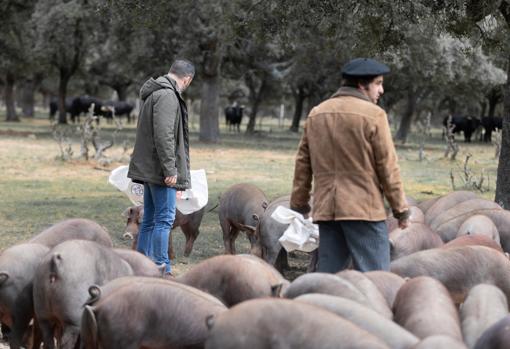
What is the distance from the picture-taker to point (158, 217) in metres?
8.91

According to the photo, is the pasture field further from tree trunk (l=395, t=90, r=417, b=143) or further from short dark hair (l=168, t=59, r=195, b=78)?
tree trunk (l=395, t=90, r=417, b=143)

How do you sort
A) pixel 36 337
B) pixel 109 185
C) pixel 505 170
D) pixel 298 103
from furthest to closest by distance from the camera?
pixel 298 103 → pixel 109 185 → pixel 505 170 → pixel 36 337

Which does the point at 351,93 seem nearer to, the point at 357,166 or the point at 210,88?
the point at 357,166

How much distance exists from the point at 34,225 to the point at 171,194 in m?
4.52

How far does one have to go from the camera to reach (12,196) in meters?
16.4

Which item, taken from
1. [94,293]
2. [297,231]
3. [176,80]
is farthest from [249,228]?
[94,293]

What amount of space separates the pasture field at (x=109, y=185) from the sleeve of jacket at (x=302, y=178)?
3541 mm

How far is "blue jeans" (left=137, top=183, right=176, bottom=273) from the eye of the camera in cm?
890

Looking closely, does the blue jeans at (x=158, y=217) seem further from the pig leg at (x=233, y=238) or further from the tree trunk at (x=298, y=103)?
the tree trunk at (x=298, y=103)

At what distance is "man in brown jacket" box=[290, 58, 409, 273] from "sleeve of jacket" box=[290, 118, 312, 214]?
0.25 ft

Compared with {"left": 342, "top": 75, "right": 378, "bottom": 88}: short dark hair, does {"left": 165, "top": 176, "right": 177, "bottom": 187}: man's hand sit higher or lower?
Result: lower

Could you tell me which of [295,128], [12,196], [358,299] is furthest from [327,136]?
[295,128]

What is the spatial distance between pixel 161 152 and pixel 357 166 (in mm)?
2730

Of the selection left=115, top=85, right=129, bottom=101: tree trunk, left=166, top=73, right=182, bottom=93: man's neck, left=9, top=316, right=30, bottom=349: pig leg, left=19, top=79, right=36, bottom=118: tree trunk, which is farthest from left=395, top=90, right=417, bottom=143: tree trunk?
left=9, top=316, right=30, bottom=349: pig leg
